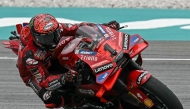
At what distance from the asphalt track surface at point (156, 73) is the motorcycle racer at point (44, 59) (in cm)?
137

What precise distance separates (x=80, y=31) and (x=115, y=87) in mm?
732

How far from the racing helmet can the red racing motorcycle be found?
160 mm

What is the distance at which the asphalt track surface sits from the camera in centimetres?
639

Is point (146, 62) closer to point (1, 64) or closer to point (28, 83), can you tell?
point (1, 64)

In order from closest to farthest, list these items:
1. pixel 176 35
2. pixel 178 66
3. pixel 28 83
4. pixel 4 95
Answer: pixel 28 83
pixel 4 95
pixel 178 66
pixel 176 35

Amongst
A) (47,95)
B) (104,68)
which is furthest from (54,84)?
(104,68)

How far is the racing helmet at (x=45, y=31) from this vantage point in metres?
4.50

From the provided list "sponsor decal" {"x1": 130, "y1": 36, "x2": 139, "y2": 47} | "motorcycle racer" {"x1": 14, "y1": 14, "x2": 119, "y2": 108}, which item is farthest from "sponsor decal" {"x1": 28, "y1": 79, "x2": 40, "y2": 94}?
"sponsor decal" {"x1": 130, "y1": 36, "x2": 139, "y2": 47}

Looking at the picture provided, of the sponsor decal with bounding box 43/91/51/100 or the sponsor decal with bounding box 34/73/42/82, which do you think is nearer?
the sponsor decal with bounding box 43/91/51/100

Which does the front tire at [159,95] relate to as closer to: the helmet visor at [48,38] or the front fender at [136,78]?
the front fender at [136,78]

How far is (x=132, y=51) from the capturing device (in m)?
4.23

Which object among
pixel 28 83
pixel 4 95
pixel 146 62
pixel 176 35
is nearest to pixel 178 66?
pixel 146 62

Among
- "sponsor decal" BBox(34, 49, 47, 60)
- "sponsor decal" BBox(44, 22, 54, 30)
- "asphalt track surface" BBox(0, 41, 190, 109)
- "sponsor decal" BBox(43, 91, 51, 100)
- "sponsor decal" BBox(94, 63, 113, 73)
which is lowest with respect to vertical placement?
"asphalt track surface" BBox(0, 41, 190, 109)

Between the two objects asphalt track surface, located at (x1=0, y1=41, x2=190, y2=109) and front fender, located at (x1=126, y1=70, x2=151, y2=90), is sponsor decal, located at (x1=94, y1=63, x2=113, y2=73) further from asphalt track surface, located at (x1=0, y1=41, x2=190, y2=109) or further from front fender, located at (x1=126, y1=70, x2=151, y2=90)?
asphalt track surface, located at (x1=0, y1=41, x2=190, y2=109)
